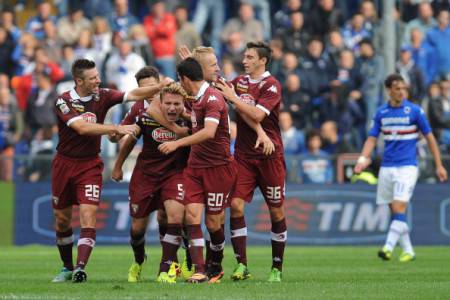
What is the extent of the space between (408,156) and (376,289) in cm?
591

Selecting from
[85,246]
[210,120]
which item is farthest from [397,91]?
[85,246]

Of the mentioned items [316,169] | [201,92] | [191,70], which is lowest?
[316,169]

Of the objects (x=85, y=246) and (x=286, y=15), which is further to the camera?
(x=286, y=15)

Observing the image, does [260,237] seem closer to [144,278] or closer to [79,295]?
[144,278]

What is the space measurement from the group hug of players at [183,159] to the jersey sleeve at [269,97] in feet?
0.04

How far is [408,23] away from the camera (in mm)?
27938

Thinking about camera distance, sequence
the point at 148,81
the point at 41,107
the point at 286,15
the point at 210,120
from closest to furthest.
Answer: the point at 210,120 → the point at 148,81 → the point at 41,107 → the point at 286,15

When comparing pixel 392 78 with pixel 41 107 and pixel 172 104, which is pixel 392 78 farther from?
pixel 41 107

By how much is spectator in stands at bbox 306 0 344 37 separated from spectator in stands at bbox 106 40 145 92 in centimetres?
427

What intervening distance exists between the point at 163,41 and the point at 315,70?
11.3 ft

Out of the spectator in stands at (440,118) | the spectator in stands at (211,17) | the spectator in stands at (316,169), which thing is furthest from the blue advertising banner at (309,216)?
the spectator in stands at (211,17)

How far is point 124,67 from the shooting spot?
25.6 metres

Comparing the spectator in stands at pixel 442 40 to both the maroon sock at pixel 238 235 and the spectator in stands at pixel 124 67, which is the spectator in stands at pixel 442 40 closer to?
the spectator in stands at pixel 124 67

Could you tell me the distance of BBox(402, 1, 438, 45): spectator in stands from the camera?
2728 centimetres
